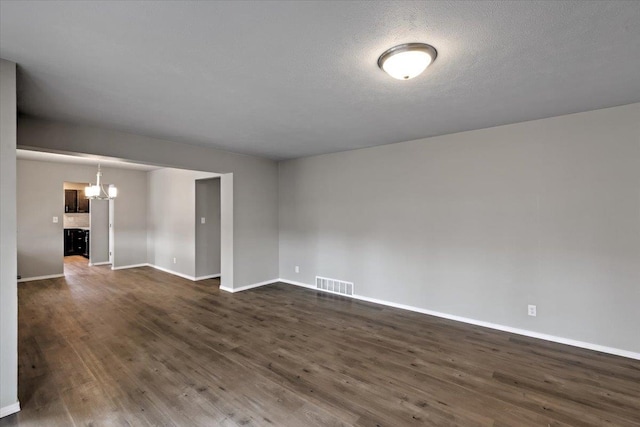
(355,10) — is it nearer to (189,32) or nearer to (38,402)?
(189,32)

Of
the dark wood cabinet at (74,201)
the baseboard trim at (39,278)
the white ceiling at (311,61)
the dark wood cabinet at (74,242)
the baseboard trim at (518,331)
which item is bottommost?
the baseboard trim at (518,331)

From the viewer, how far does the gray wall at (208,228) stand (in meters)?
6.21

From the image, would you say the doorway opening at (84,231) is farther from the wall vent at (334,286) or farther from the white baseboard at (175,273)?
the wall vent at (334,286)

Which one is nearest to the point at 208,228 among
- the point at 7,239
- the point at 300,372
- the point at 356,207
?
the point at 356,207

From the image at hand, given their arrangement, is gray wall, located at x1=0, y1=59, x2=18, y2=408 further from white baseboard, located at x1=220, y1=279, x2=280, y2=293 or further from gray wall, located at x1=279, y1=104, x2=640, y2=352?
gray wall, located at x1=279, y1=104, x2=640, y2=352

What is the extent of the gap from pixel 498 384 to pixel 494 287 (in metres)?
1.41

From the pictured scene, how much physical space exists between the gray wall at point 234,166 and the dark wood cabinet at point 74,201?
7.31 m

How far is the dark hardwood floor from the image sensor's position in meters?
2.09

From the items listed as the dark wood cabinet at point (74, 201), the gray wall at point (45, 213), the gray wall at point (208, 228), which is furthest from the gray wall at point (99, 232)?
the gray wall at point (208, 228)

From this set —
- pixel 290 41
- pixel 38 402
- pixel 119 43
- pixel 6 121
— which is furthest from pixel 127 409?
pixel 290 41

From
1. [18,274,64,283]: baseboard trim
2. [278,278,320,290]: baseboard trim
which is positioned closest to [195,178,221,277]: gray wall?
[278,278,320,290]: baseboard trim

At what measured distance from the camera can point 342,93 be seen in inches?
103

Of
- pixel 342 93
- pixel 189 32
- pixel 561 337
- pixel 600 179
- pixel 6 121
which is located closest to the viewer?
pixel 189 32

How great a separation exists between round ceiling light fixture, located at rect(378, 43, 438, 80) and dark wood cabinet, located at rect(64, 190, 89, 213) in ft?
36.5
